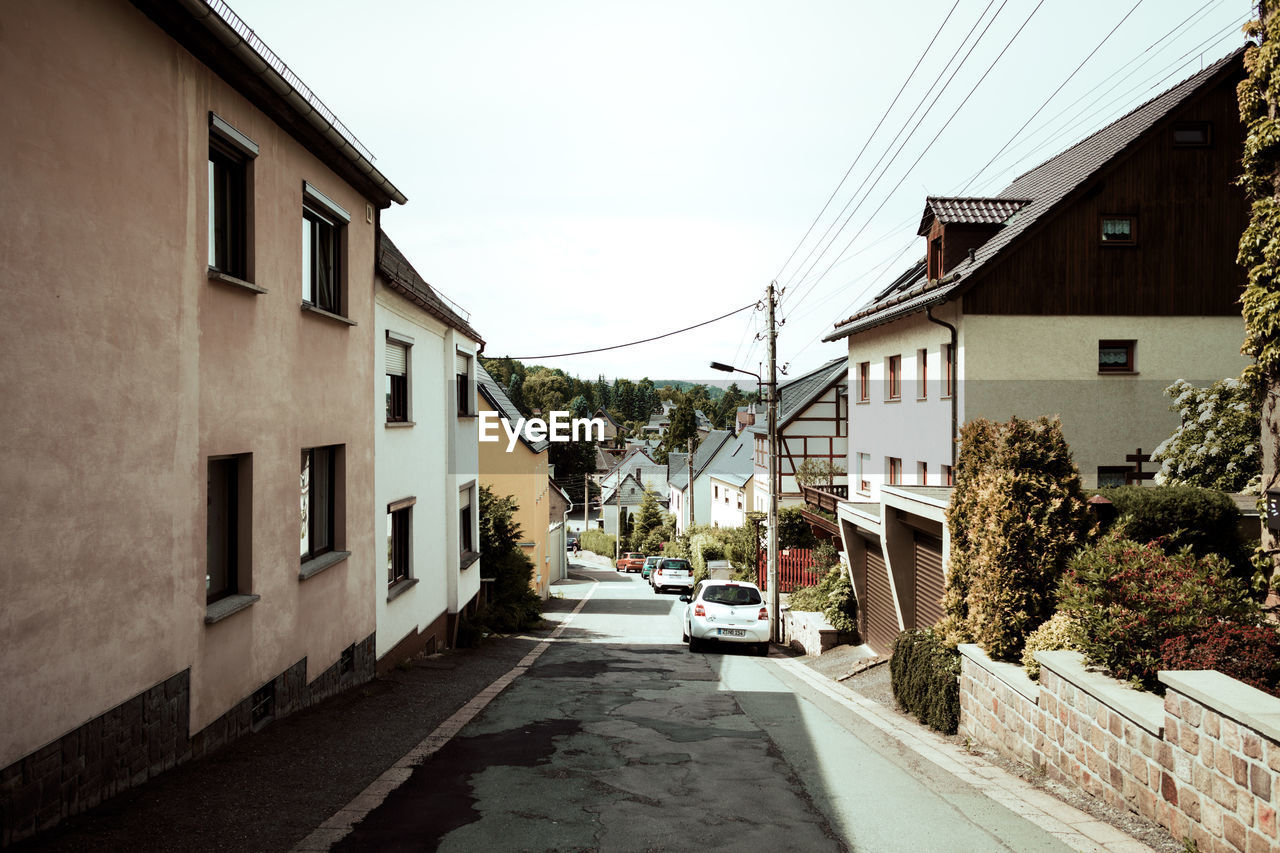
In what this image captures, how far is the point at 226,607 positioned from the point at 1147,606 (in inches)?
288

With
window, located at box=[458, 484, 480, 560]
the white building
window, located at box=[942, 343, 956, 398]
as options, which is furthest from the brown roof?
window, located at box=[458, 484, 480, 560]

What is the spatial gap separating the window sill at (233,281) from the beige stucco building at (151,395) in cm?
2

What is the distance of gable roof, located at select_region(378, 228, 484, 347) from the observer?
13.7 metres

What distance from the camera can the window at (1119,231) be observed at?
18.8 metres

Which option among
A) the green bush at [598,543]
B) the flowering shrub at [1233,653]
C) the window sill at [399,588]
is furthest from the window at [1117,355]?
the green bush at [598,543]

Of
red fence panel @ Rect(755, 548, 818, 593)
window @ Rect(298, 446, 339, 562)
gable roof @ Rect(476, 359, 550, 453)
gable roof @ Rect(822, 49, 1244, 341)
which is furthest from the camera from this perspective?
gable roof @ Rect(476, 359, 550, 453)

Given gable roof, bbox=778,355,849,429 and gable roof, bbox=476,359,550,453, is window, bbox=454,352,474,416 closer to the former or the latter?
gable roof, bbox=476,359,550,453

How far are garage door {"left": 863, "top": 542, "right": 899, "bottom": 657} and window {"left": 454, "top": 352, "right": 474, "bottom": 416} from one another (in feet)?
30.0

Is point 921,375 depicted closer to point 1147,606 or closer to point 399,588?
point 399,588

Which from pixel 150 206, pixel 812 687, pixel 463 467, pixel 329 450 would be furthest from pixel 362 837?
pixel 463 467

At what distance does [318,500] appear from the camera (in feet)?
36.7

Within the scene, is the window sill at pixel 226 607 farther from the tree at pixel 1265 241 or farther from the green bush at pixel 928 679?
the tree at pixel 1265 241

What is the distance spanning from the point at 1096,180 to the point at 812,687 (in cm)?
1182

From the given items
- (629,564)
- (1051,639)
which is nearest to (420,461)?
(1051,639)
